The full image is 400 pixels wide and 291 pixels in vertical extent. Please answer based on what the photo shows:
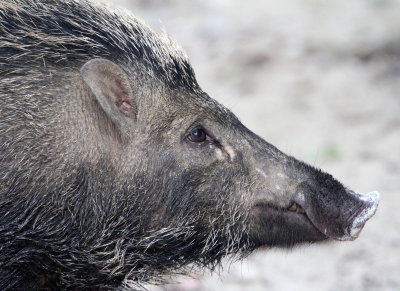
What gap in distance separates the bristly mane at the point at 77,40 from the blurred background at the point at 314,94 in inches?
38.8

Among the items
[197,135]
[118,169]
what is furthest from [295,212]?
[118,169]

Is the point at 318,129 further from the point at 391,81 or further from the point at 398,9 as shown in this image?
the point at 398,9

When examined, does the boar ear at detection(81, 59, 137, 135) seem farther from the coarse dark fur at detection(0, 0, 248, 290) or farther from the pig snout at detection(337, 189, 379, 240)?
the pig snout at detection(337, 189, 379, 240)

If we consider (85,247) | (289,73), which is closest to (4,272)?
(85,247)

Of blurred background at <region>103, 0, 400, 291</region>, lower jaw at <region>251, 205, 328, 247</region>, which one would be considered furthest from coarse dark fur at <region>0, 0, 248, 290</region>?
blurred background at <region>103, 0, 400, 291</region>

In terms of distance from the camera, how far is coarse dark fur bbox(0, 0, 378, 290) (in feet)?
13.0

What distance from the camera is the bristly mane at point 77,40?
4074 mm

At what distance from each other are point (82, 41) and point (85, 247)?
107cm

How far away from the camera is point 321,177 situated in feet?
13.9

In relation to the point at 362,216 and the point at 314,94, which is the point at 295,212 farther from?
the point at 314,94

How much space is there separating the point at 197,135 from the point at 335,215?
2.72 ft

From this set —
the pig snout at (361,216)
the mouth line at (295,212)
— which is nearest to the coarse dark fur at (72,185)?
the mouth line at (295,212)

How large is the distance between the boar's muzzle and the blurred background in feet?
4.08

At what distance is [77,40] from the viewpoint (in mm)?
4172
